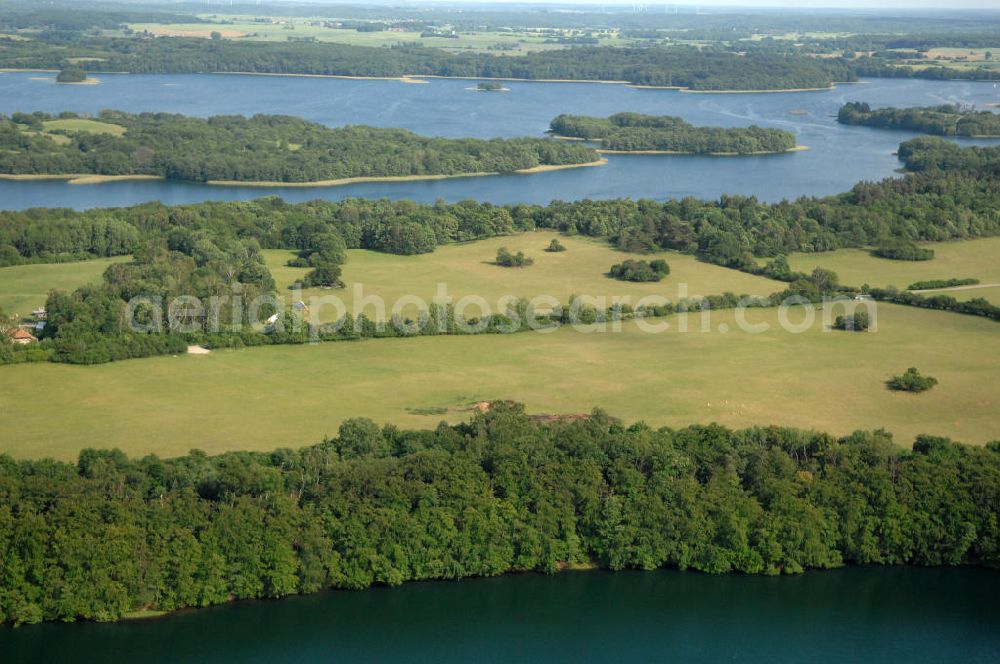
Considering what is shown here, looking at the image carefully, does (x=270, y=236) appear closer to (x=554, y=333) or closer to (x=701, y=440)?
(x=554, y=333)

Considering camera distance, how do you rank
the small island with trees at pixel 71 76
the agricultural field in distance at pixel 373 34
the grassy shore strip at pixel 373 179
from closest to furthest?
1. the grassy shore strip at pixel 373 179
2. the small island with trees at pixel 71 76
3. the agricultural field in distance at pixel 373 34

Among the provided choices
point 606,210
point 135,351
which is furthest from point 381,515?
point 606,210

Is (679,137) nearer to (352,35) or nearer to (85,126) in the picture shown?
(85,126)

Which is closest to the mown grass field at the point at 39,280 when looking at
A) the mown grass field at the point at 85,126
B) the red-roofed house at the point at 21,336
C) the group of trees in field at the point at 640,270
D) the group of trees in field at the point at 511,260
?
the red-roofed house at the point at 21,336

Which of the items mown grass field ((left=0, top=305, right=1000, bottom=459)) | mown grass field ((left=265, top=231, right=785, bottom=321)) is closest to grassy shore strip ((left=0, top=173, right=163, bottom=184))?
mown grass field ((left=265, top=231, right=785, bottom=321))

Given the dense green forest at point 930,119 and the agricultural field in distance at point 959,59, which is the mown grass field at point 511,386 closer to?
the dense green forest at point 930,119

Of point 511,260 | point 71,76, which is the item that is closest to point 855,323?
point 511,260

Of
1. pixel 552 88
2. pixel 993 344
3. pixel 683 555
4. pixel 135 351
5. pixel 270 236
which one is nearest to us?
pixel 683 555
